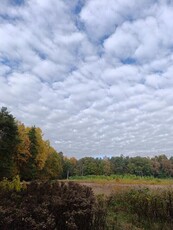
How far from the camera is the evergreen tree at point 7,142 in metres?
39.4

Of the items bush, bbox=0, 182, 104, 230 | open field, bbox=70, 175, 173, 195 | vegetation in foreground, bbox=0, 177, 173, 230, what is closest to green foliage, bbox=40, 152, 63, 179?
open field, bbox=70, 175, 173, 195

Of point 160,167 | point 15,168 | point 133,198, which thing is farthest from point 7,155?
point 160,167

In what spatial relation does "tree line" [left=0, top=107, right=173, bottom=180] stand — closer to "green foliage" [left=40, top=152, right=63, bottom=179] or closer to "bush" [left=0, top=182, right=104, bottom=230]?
"green foliage" [left=40, top=152, right=63, bottom=179]

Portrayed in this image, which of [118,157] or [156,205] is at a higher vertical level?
[118,157]

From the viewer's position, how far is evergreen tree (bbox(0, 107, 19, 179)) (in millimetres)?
39412

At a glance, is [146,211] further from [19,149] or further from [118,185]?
[19,149]

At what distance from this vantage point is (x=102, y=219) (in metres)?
6.93

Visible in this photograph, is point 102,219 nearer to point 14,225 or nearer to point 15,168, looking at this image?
point 14,225

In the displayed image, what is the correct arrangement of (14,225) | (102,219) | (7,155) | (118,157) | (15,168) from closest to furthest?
(14,225) → (102,219) → (7,155) → (15,168) → (118,157)

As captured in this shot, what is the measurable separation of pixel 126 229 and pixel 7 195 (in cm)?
325

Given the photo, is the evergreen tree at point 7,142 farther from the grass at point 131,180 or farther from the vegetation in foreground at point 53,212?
the vegetation in foreground at point 53,212

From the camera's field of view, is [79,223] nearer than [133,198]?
Yes

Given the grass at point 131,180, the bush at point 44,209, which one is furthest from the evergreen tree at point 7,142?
the bush at point 44,209

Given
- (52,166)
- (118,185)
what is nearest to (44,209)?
(118,185)
